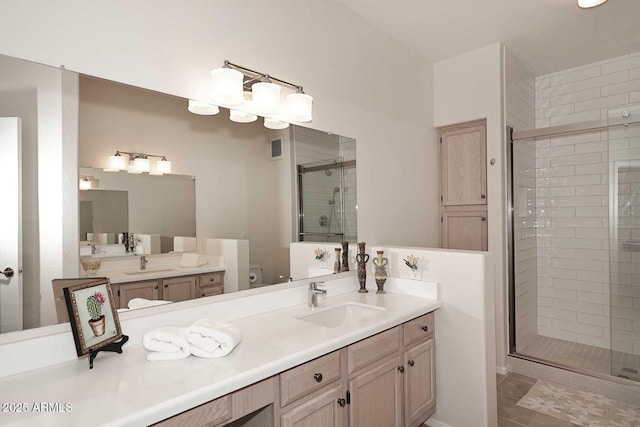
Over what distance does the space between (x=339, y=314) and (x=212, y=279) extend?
2.68 ft

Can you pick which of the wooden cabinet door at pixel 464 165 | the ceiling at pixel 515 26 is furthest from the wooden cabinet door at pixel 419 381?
the ceiling at pixel 515 26

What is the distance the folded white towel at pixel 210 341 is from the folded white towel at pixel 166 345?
Result: 28 mm

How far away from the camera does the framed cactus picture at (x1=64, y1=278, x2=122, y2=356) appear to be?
120 centimetres

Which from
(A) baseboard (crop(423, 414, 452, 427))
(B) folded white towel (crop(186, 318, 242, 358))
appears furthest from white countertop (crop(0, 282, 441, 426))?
(A) baseboard (crop(423, 414, 452, 427))

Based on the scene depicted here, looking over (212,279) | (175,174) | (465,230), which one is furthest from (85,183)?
(465,230)

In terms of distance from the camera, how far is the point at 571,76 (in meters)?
3.69

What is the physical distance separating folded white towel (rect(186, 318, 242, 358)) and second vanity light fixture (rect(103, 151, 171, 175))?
75cm

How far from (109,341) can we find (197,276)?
49cm

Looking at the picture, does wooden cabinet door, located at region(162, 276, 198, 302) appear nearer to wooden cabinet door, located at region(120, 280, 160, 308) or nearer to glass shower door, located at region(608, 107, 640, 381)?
wooden cabinet door, located at region(120, 280, 160, 308)

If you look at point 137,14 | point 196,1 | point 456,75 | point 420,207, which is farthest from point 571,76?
point 137,14

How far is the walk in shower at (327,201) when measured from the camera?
2295 mm

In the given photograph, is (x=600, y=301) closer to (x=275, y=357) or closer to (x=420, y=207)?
(x=420, y=207)

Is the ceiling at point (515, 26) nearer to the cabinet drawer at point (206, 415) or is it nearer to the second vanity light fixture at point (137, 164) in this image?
the second vanity light fixture at point (137, 164)

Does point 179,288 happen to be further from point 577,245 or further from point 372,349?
point 577,245
